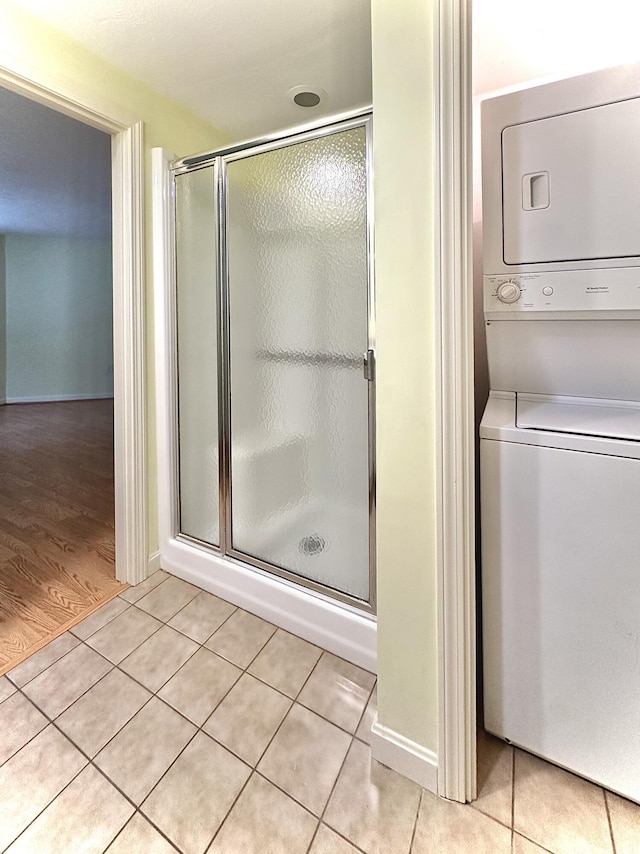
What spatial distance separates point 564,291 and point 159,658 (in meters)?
1.70

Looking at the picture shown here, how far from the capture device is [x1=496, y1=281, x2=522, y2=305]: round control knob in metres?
1.08

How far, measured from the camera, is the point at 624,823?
3.18 ft

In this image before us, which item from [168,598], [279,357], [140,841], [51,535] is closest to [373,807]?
[140,841]

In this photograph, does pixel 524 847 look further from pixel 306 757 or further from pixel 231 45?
pixel 231 45

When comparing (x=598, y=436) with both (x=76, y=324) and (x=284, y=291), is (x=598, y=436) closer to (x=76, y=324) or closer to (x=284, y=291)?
(x=284, y=291)

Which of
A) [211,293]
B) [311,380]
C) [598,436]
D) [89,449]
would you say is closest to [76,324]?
[89,449]

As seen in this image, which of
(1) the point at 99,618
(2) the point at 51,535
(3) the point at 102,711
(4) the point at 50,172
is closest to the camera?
(3) the point at 102,711

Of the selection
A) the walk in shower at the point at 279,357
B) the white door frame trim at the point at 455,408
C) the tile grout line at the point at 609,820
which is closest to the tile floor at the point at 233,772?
the tile grout line at the point at 609,820

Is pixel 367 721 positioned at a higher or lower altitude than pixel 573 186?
lower

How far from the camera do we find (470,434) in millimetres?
951

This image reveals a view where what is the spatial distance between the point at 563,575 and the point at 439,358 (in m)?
0.59

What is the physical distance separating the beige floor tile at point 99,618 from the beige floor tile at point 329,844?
1110 millimetres

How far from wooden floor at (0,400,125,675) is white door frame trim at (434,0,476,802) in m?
1.48

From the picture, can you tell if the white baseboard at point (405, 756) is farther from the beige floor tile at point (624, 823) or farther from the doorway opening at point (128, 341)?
the doorway opening at point (128, 341)
